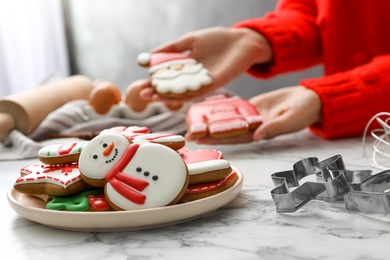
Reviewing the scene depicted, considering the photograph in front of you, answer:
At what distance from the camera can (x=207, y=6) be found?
190 centimetres

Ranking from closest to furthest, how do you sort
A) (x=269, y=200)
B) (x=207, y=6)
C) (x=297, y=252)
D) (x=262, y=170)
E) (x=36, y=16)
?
(x=297, y=252), (x=269, y=200), (x=262, y=170), (x=207, y=6), (x=36, y=16)

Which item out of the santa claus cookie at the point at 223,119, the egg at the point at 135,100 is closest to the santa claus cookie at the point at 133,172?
the santa claus cookie at the point at 223,119

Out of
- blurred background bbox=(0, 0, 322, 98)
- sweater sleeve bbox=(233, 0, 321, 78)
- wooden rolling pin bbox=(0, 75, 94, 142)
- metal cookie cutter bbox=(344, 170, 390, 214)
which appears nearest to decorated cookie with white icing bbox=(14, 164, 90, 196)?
metal cookie cutter bbox=(344, 170, 390, 214)

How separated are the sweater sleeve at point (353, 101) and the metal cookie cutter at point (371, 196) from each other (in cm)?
40

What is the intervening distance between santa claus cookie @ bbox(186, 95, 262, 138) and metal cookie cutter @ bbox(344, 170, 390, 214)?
35cm

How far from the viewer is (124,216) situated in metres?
0.56

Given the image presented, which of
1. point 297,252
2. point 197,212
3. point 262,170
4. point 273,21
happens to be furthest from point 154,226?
point 273,21

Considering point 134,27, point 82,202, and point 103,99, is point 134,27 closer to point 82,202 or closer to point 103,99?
point 103,99

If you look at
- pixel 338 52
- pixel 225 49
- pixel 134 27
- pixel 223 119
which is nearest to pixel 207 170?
pixel 223 119

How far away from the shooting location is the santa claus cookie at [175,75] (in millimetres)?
988

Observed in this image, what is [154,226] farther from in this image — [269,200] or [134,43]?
[134,43]

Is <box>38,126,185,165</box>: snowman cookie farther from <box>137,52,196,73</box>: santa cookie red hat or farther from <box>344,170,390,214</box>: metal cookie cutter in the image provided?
<box>137,52,196,73</box>: santa cookie red hat

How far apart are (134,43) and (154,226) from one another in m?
1.55

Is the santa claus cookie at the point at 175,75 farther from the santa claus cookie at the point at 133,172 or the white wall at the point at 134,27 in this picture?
the white wall at the point at 134,27
